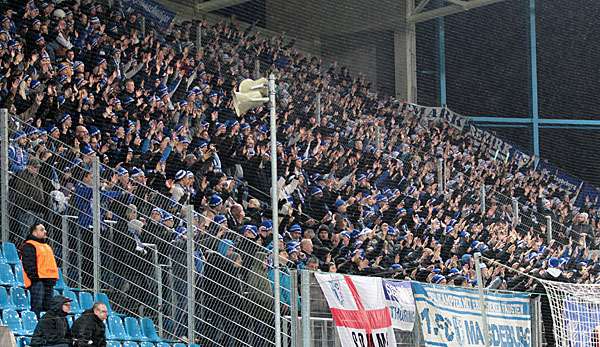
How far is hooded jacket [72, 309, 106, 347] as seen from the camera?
27.8 ft

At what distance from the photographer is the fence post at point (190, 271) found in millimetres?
10289

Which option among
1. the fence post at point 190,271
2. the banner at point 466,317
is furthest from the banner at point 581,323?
the fence post at point 190,271

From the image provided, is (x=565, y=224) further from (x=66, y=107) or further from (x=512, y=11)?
(x=66, y=107)

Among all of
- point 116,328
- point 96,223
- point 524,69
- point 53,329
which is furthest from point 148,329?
point 524,69

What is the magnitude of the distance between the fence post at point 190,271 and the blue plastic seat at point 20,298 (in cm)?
151

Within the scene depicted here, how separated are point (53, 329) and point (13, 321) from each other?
0.89m

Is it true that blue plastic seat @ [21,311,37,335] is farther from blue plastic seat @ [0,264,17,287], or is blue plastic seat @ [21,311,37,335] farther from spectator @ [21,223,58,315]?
blue plastic seat @ [0,264,17,287]

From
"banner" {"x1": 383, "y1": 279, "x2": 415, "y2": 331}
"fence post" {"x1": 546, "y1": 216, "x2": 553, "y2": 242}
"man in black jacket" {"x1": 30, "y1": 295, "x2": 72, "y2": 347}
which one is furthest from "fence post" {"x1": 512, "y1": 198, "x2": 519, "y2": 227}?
"man in black jacket" {"x1": 30, "y1": 295, "x2": 72, "y2": 347}

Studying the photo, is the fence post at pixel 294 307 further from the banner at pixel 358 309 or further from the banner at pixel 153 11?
the banner at pixel 153 11

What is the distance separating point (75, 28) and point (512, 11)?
41.1ft

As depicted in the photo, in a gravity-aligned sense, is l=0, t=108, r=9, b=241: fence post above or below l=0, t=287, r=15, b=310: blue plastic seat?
above

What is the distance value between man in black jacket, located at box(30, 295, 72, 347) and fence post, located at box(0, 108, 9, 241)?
1943mm

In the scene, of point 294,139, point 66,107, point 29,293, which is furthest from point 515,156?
point 29,293

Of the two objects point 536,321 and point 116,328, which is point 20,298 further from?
point 536,321
